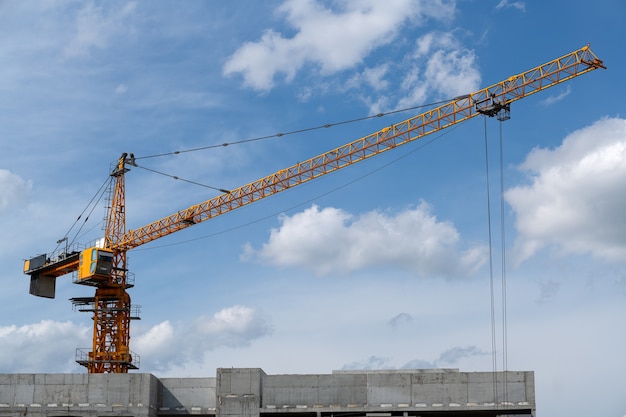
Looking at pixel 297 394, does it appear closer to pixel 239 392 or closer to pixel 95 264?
pixel 239 392

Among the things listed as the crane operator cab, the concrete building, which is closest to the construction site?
the concrete building

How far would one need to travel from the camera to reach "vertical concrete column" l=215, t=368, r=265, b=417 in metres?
78.2

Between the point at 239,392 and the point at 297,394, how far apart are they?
496 centimetres

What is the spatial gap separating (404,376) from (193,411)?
18722mm

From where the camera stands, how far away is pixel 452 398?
7712 cm

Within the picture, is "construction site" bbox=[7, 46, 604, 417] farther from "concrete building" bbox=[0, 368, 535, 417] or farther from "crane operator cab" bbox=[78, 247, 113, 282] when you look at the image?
"crane operator cab" bbox=[78, 247, 113, 282]

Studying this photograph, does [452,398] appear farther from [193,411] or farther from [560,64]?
[560,64]

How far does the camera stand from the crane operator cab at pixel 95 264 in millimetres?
118375

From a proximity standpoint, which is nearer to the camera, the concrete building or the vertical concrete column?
the concrete building


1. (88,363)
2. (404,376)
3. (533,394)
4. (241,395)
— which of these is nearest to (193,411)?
(241,395)

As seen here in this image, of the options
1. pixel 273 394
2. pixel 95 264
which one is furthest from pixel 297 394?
pixel 95 264

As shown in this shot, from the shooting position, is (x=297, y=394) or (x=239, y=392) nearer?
(x=239, y=392)

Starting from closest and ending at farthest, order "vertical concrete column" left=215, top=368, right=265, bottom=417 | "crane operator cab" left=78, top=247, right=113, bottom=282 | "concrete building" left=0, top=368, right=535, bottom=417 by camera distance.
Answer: "concrete building" left=0, top=368, right=535, bottom=417, "vertical concrete column" left=215, top=368, right=265, bottom=417, "crane operator cab" left=78, top=247, right=113, bottom=282

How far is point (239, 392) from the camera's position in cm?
7850
